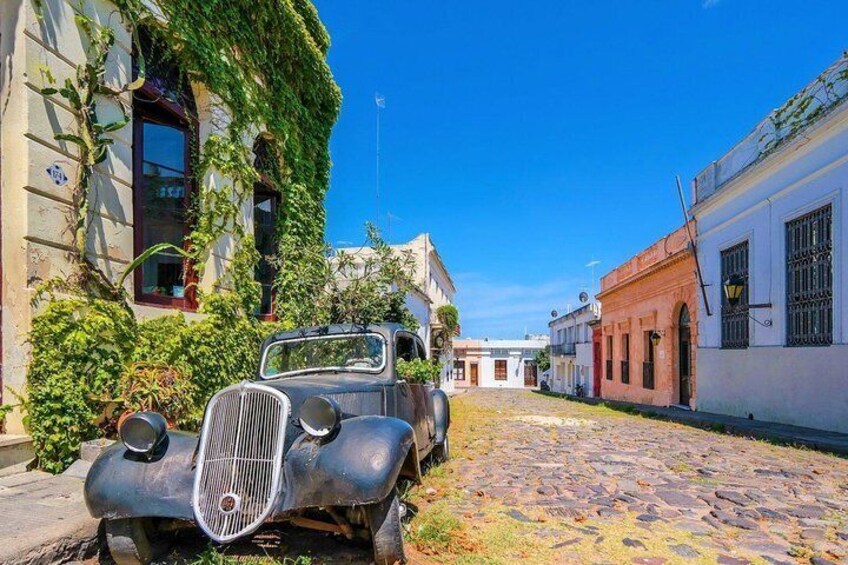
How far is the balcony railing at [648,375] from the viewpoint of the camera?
62.2 feet

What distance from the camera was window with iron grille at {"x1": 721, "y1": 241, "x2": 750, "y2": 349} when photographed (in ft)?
39.7

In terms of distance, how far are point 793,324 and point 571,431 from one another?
4.79 meters

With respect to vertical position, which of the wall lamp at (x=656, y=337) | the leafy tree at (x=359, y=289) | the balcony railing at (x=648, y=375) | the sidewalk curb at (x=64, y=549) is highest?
the leafy tree at (x=359, y=289)

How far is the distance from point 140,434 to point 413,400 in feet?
8.16

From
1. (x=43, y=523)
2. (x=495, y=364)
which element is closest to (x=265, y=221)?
(x=43, y=523)

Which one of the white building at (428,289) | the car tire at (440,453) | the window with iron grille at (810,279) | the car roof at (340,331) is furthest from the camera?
the white building at (428,289)

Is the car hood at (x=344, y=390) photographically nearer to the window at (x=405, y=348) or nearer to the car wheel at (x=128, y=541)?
the window at (x=405, y=348)

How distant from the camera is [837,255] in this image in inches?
346

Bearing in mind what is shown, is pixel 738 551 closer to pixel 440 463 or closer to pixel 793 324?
pixel 440 463

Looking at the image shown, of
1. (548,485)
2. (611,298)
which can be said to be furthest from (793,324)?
(611,298)

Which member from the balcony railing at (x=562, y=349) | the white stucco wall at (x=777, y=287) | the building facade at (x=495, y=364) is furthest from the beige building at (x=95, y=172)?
the building facade at (x=495, y=364)

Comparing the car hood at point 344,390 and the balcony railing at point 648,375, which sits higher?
the car hood at point 344,390

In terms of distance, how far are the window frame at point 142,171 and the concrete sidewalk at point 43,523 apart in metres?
2.69

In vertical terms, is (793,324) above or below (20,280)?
below
